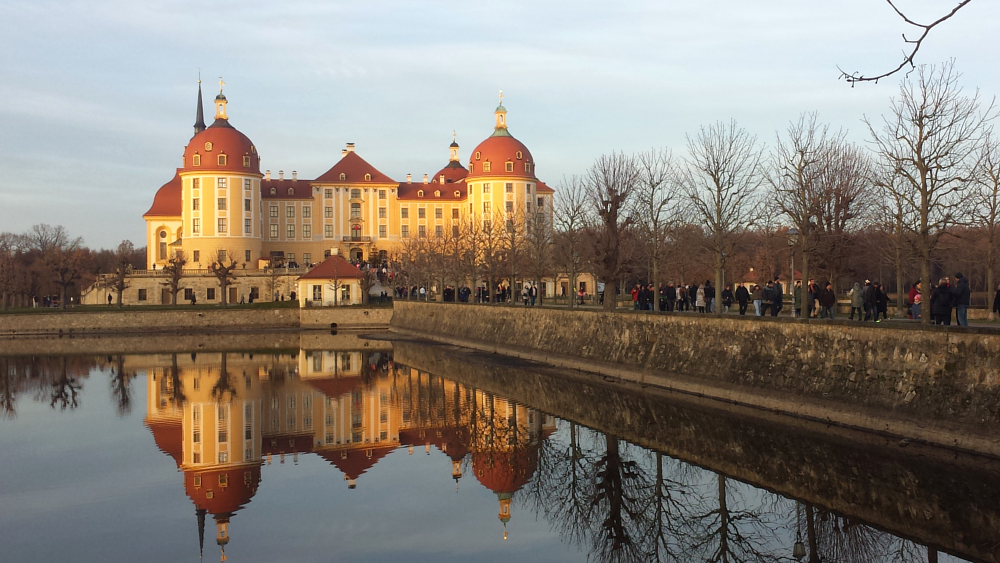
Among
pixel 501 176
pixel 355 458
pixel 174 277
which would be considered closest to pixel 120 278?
pixel 174 277

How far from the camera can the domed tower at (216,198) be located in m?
86.6

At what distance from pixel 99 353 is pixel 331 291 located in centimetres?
2185

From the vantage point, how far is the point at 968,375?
642 inches

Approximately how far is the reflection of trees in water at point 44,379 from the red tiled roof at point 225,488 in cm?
1275

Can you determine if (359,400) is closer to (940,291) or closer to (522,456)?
(522,456)

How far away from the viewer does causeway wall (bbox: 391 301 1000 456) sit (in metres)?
16.2

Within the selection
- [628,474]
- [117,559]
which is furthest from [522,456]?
[117,559]

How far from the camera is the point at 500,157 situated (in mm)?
92812

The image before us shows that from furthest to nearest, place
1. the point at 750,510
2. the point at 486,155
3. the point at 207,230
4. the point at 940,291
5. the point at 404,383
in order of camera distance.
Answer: the point at 486,155, the point at 207,230, the point at 404,383, the point at 940,291, the point at 750,510

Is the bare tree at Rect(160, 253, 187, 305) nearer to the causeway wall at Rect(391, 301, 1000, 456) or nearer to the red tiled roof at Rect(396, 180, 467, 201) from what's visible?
the red tiled roof at Rect(396, 180, 467, 201)

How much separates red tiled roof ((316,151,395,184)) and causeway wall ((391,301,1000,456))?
69307 mm

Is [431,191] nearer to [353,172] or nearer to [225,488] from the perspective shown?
[353,172]

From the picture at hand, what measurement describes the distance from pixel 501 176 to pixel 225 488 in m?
76.8

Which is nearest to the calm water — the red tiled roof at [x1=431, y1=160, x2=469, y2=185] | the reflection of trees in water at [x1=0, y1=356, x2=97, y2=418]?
the reflection of trees in water at [x1=0, y1=356, x2=97, y2=418]
